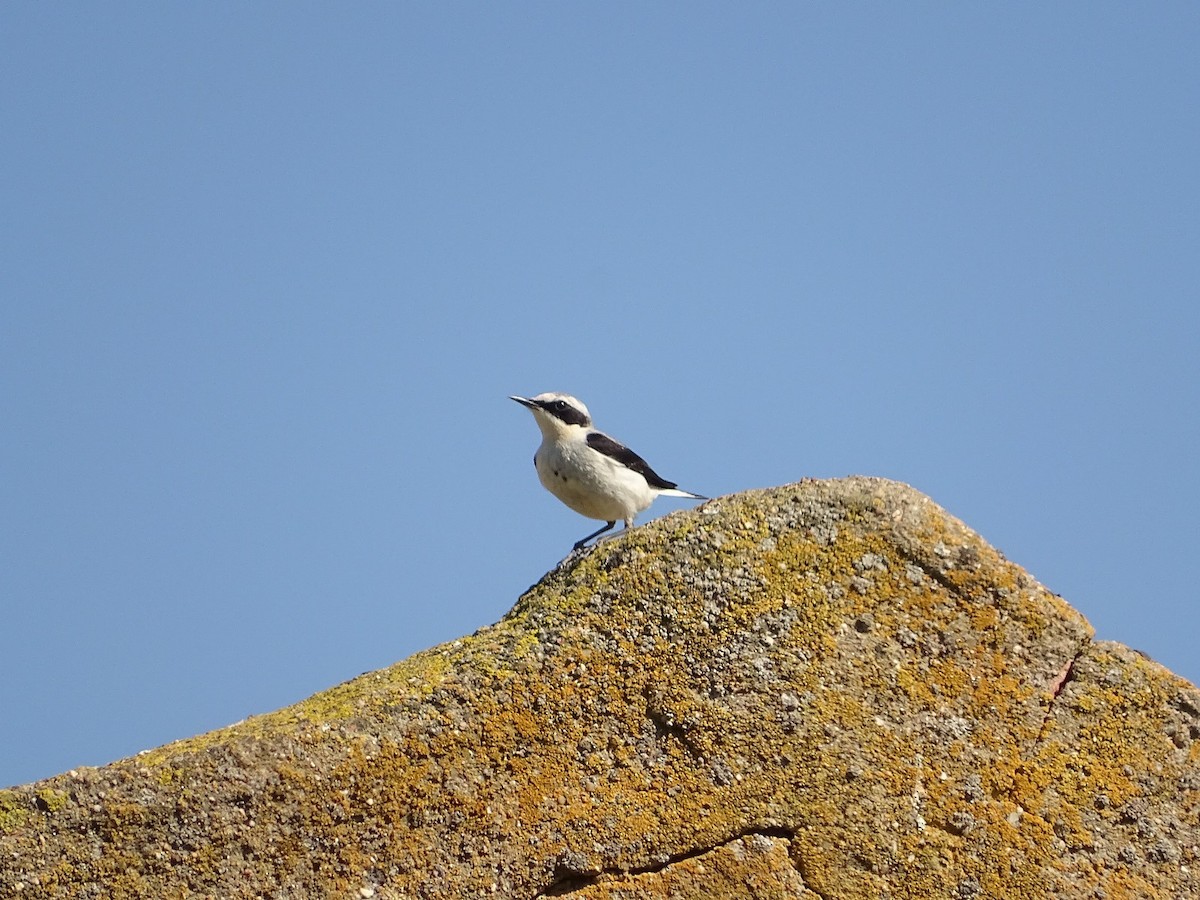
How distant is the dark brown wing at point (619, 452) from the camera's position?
472 inches

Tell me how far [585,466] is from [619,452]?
1.80 feet

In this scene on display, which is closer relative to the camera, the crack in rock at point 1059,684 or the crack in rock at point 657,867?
the crack in rock at point 657,867

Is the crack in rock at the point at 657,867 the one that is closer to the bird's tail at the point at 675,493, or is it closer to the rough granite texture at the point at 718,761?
the rough granite texture at the point at 718,761

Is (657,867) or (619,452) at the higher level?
(619,452)

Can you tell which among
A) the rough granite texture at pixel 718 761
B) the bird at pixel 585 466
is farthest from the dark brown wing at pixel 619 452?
the rough granite texture at pixel 718 761

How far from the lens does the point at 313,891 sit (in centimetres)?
507

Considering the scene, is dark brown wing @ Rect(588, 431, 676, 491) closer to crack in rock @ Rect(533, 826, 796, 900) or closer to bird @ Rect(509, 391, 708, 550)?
bird @ Rect(509, 391, 708, 550)

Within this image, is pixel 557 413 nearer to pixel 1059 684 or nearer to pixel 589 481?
pixel 589 481

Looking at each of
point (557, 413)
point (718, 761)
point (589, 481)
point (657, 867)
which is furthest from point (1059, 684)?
point (557, 413)

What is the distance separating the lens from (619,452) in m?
12.1

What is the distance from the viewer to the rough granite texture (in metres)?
5.07

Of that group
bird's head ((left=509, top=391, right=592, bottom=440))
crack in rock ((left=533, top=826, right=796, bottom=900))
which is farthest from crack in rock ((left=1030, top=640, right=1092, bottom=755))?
bird's head ((left=509, top=391, right=592, bottom=440))

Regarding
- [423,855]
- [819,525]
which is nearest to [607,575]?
[819,525]

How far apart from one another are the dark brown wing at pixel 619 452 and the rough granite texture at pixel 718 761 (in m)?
6.31
